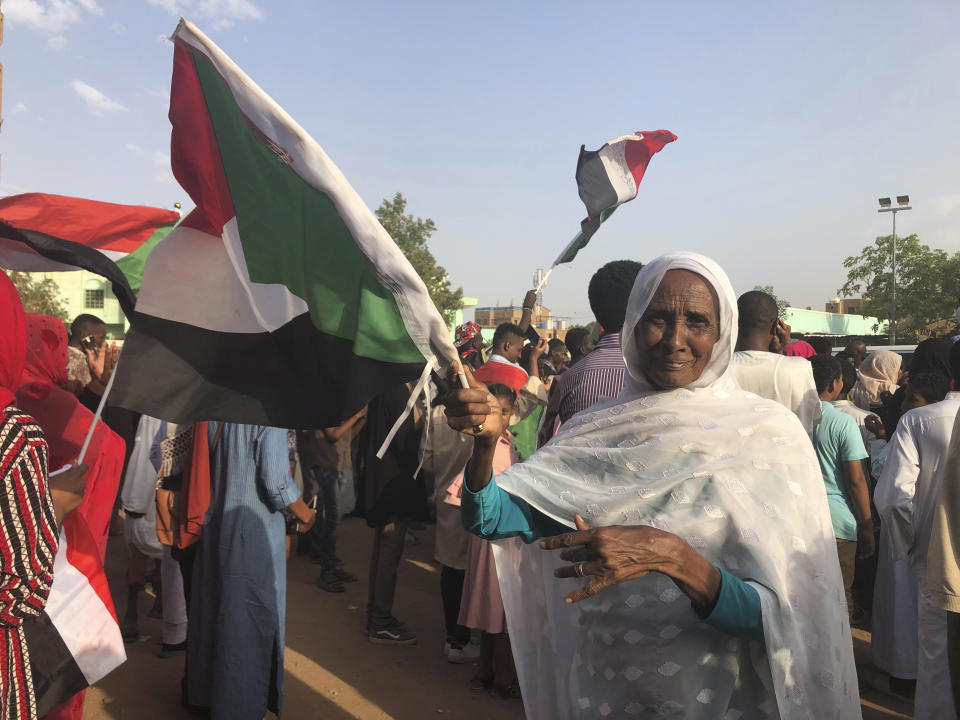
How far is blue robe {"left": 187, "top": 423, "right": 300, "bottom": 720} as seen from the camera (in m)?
3.51

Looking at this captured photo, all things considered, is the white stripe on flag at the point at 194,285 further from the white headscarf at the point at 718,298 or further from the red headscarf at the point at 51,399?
the white headscarf at the point at 718,298

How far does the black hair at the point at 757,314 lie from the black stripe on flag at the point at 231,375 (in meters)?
2.57

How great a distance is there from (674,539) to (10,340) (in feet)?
6.48

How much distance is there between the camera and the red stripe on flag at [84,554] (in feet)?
7.85

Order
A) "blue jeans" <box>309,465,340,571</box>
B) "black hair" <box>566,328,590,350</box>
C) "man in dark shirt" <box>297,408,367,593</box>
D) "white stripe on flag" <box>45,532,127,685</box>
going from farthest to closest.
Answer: "black hair" <box>566,328,590,350</box> < "blue jeans" <box>309,465,340,571</box> < "man in dark shirt" <box>297,408,367,593</box> < "white stripe on flag" <box>45,532,127,685</box>

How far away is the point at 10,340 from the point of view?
201cm

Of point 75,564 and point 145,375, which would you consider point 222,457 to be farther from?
point 145,375

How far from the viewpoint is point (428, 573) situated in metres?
6.95

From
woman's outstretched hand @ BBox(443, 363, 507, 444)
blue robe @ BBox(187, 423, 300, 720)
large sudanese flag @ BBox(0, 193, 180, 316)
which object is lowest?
blue robe @ BBox(187, 423, 300, 720)

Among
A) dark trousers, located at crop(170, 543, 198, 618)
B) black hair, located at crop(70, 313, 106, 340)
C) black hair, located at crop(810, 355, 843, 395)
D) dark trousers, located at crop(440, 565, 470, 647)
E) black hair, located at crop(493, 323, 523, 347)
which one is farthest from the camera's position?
black hair, located at crop(70, 313, 106, 340)

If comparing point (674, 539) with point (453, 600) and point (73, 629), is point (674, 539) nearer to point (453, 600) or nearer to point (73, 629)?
point (73, 629)

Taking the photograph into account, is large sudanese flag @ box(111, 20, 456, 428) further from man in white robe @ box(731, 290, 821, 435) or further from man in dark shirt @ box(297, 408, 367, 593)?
man in dark shirt @ box(297, 408, 367, 593)

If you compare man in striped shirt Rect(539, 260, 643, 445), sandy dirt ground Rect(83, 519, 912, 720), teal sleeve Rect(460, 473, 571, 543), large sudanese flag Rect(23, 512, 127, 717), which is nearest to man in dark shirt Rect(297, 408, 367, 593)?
sandy dirt ground Rect(83, 519, 912, 720)

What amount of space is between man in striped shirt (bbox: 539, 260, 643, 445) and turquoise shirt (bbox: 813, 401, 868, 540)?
1613 mm
